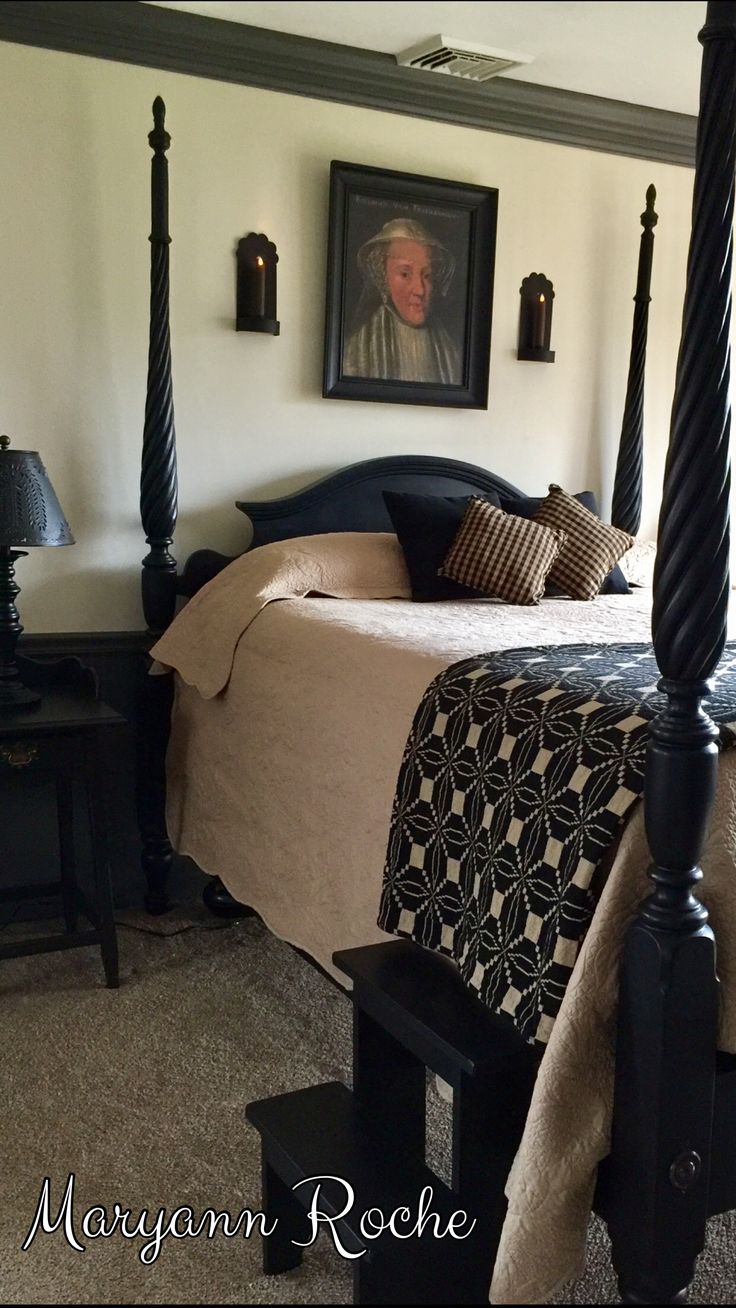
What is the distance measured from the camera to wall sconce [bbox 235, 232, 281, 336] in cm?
304

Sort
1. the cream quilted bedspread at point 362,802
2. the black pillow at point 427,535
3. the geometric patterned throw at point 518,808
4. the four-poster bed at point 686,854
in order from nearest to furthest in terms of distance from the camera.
A: 1. the four-poster bed at point 686,854
2. the cream quilted bedspread at point 362,802
3. the geometric patterned throw at point 518,808
4. the black pillow at point 427,535

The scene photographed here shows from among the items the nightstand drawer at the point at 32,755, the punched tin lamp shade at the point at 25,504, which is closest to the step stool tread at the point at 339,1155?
the nightstand drawer at the point at 32,755

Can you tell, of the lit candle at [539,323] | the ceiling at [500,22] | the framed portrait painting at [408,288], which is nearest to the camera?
the ceiling at [500,22]

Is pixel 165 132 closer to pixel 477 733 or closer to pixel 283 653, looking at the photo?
pixel 283 653

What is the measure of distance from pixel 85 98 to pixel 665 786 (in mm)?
2426

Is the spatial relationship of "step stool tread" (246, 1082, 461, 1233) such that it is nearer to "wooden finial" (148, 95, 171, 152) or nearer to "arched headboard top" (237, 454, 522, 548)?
"arched headboard top" (237, 454, 522, 548)

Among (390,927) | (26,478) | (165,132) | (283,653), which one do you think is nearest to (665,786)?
(390,927)

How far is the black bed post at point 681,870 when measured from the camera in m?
1.19

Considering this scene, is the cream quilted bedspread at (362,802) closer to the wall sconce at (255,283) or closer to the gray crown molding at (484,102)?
the wall sconce at (255,283)

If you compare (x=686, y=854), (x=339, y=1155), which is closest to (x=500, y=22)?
(x=686, y=854)

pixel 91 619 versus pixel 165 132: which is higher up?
pixel 165 132

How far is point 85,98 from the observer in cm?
281

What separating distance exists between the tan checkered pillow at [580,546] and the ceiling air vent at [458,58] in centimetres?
241

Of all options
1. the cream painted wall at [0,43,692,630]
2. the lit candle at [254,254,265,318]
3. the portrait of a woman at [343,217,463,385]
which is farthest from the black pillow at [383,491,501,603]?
the lit candle at [254,254,265,318]
